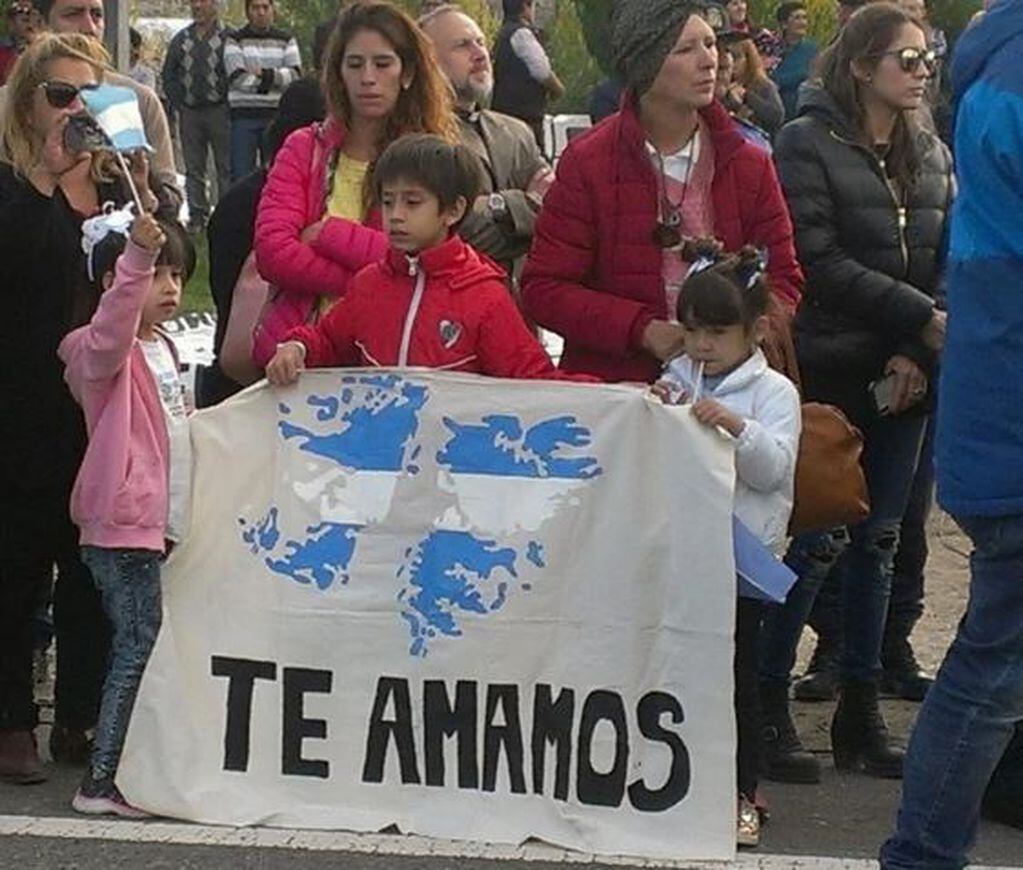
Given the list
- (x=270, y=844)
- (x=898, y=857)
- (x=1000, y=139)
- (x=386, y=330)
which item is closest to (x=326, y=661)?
(x=270, y=844)

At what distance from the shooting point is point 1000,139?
454 cm

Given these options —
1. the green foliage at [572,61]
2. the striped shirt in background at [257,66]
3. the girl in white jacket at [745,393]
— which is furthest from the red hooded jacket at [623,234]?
the green foliage at [572,61]

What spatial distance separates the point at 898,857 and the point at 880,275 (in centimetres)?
189

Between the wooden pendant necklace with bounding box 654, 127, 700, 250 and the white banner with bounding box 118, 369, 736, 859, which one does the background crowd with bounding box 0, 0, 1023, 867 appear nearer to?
the wooden pendant necklace with bounding box 654, 127, 700, 250

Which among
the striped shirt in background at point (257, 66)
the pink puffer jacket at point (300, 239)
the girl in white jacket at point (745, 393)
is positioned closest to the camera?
the girl in white jacket at point (745, 393)

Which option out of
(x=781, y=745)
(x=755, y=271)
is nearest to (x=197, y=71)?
(x=781, y=745)

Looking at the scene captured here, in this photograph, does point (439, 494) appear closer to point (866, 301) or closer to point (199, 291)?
point (866, 301)

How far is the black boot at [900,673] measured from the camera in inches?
271

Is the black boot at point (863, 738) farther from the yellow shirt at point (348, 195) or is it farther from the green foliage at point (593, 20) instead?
the green foliage at point (593, 20)

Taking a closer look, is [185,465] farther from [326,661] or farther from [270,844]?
[270,844]

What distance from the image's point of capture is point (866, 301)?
6113 mm

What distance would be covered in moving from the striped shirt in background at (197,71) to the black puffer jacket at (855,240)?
41.3ft

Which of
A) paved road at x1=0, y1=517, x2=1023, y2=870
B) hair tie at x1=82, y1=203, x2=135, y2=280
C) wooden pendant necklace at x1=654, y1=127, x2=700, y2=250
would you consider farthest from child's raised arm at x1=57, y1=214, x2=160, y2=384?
wooden pendant necklace at x1=654, y1=127, x2=700, y2=250

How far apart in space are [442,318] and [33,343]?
1.06 meters
